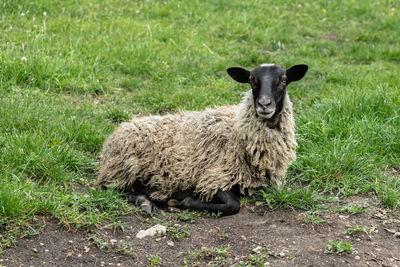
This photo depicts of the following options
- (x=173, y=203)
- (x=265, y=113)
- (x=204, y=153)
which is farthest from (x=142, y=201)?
(x=265, y=113)

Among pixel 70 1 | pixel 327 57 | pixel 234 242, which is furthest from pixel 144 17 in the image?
pixel 234 242

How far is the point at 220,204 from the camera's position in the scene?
198 inches

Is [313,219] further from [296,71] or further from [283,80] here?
[296,71]

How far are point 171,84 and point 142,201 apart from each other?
2.99 meters

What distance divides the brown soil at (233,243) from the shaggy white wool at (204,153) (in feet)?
1.34

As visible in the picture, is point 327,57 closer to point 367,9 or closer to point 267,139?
point 367,9

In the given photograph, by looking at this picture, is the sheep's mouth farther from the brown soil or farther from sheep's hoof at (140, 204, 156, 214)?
sheep's hoof at (140, 204, 156, 214)

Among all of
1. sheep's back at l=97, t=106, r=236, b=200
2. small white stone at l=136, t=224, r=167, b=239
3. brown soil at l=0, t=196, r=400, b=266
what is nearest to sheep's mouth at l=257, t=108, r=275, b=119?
sheep's back at l=97, t=106, r=236, b=200

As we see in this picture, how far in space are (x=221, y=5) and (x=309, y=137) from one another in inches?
209

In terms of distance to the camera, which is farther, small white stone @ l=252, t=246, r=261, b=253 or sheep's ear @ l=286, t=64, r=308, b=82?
sheep's ear @ l=286, t=64, r=308, b=82

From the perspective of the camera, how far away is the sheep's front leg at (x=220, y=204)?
4980 mm

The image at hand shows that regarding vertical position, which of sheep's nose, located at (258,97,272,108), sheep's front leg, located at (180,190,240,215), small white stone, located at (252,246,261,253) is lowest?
small white stone, located at (252,246,261,253)

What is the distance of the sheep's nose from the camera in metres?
4.82

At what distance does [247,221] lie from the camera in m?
4.86
